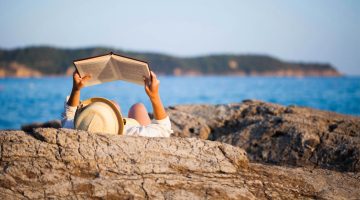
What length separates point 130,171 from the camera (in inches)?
173

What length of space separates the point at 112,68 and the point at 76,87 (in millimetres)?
439

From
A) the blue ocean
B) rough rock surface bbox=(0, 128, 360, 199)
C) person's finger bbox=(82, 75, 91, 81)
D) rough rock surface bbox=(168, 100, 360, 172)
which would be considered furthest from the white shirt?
the blue ocean

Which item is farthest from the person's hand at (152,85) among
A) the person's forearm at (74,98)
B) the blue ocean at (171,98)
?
the blue ocean at (171,98)

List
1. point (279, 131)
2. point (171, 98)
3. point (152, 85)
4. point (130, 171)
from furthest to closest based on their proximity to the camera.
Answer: point (171, 98) → point (279, 131) → point (152, 85) → point (130, 171)

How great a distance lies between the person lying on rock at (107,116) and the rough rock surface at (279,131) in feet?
6.98

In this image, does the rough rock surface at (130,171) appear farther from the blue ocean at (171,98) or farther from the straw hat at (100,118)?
the blue ocean at (171,98)

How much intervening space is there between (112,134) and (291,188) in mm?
1733

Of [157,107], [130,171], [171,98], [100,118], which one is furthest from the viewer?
[171,98]

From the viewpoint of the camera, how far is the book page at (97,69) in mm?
4934

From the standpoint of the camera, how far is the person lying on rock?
15.7ft

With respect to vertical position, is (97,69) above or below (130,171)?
above

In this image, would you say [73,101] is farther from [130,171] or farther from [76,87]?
[130,171]

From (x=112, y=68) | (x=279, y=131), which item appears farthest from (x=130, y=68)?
(x=279, y=131)

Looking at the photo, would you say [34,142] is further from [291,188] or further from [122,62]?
[291,188]
